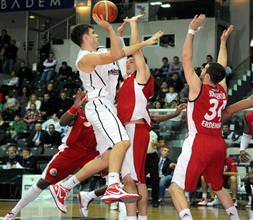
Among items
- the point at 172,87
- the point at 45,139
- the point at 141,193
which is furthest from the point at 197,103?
the point at 172,87

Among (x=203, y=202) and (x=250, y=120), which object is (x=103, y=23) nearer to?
(x=250, y=120)

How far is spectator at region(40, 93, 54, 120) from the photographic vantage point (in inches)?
809

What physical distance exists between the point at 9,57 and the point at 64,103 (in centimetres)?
738

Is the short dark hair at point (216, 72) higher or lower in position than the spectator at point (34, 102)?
higher

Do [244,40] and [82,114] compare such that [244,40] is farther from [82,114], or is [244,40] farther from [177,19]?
[82,114]

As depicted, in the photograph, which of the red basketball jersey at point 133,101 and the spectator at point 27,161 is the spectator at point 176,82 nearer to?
the spectator at point 27,161

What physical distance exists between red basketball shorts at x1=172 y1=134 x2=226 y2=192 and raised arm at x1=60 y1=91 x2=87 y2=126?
1.50 m

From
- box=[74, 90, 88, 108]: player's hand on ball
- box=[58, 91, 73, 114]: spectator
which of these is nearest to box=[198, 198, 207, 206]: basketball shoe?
box=[74, 90, 88, 108]: player's hand on ball

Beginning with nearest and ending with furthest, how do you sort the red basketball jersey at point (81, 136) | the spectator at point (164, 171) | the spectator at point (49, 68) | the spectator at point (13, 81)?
the red basketball jersey at point (81, 136)
the spectator at point (164, 171)
the spectator at point (49, 68)
the spectator at point (13, 81)

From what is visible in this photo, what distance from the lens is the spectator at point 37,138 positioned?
17.3 meters

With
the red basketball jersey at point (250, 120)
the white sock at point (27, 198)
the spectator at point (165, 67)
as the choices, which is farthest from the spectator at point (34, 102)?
the red basketball jersey at point (250, 120)

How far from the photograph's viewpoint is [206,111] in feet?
22.0

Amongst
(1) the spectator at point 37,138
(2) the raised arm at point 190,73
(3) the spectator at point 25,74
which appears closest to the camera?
(2) the raised arm at point 190,73

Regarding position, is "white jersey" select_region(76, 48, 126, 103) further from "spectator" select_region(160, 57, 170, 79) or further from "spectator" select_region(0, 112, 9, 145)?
"spectator" select_region(160, 57, 170, 79)
